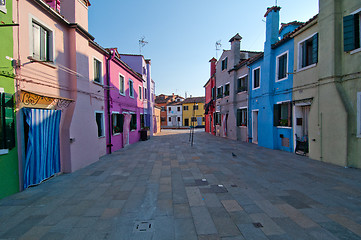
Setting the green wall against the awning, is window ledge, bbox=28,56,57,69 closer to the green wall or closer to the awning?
the green wall

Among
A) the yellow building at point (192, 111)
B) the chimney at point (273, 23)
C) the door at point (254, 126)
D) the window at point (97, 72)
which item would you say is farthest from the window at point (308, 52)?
the yellow building at point (192, 111)

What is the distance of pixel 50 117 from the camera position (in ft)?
20.9

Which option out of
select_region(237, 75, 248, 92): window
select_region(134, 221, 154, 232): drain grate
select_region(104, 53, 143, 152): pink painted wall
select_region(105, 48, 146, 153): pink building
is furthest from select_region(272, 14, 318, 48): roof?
select_region(134, 221, 154, 232): drain grate

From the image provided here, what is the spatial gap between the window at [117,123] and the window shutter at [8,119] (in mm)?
6926

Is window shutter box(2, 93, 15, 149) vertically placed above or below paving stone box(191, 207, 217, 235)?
above

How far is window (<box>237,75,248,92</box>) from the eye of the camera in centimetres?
1611

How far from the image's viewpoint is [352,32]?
23.6ft

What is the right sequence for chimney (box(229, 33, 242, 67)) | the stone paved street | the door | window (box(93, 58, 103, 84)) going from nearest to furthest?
1. the stone paved street
2. window (box(93, 58, 103, 84))
3. the door
4. chimney (box(229, 33, 242, 67))

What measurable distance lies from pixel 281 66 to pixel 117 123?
1217cm

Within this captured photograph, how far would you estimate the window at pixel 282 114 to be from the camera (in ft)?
35.4

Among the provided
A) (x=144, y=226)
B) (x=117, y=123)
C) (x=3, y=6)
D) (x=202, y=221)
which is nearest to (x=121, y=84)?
(x=117, y=123)

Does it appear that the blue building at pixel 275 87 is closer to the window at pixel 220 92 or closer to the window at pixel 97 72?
the window at pixel 220 92

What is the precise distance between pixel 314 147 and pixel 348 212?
5.84 meters

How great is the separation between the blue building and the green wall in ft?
42.6
